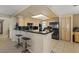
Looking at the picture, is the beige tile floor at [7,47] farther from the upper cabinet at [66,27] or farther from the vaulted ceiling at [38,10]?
the upper cabinet at [66,27]

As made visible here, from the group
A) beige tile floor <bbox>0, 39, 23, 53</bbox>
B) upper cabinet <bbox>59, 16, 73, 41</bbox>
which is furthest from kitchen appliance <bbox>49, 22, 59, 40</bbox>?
beige tile floor <bbox>0, 39, 23, 53</bbox>

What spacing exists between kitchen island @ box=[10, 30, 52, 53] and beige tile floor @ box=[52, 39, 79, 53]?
0.33ft

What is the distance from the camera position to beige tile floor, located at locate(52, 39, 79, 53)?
1.71 m

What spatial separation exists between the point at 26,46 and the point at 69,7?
3.51 feet

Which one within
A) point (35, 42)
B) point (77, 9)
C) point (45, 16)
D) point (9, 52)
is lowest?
point (9, 52)

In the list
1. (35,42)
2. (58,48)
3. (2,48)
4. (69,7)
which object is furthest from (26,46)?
(69,7)

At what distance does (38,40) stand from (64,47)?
0.50 metres

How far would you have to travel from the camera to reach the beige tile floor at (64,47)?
1712 millimetres

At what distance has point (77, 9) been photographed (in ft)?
5.56

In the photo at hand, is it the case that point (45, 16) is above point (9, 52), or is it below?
above

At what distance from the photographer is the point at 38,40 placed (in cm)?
181
